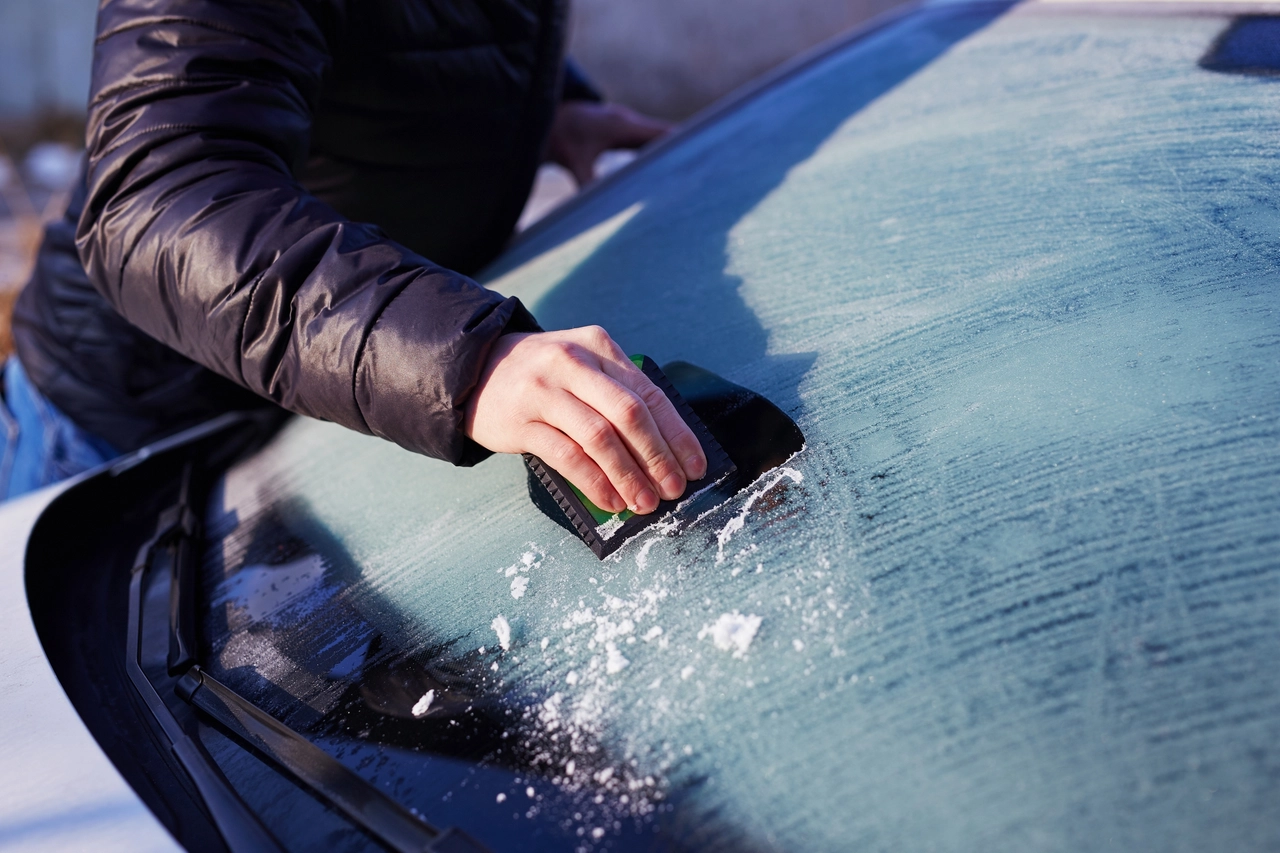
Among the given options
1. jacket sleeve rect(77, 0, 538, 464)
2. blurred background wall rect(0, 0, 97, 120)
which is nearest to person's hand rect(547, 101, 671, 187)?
jacket sleeve rect(77, 0, 538, 464)

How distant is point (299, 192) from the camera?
0.95 m

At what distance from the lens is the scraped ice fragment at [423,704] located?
70 cm

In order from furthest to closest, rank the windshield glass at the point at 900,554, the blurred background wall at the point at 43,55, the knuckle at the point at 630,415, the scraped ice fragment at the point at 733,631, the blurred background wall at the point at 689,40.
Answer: the blurred background wall at the point at 689,40
the blurred background wall at the point at 43,55
the knuckle at the point at 630,415
the scraped ice fragment at the point at 733,631
the windshield glass at the point at 900,554

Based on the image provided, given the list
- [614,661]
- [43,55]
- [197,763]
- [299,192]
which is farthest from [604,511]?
[43,55]

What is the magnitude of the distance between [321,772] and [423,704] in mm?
87

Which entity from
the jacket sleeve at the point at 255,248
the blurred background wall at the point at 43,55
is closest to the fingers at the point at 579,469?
the jacket sleeve at the point at 255,248

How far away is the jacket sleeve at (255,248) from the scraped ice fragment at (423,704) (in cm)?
24

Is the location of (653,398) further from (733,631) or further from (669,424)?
(733,631)

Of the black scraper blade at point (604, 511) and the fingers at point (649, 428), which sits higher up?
the fingers at point (649, 428)

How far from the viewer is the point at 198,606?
0.94 metres

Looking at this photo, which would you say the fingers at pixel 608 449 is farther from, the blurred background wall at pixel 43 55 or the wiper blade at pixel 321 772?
the blurred background wall at pixel 43 55

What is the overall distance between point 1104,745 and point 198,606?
0.85 m

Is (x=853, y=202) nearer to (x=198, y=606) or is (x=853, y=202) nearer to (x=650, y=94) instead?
(x=198, y=606)

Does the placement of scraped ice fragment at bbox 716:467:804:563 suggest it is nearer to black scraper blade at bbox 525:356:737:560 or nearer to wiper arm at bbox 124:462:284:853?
black scraper blade at bbox 525:356:737:560
